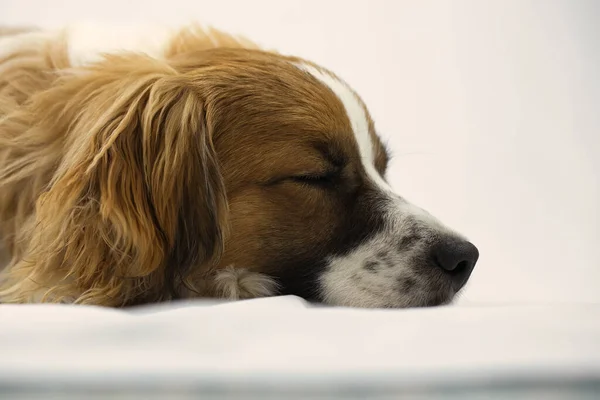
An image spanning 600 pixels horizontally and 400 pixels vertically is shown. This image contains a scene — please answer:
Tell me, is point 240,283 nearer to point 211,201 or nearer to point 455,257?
point 211,201

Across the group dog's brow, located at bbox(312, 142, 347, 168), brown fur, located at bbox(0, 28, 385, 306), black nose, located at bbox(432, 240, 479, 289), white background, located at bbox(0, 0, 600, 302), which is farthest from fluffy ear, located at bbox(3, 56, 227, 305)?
white background, located at bbox(0, 0, 600, 302)

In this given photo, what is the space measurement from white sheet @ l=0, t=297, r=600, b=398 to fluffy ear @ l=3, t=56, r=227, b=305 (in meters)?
0.32

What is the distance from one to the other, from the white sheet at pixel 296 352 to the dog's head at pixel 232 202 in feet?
1.07

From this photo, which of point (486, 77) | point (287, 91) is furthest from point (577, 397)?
point (486, 77)

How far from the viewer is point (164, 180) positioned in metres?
1.81

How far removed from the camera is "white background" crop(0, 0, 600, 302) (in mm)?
3361

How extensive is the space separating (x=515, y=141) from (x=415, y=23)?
0.79m

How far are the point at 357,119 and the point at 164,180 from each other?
20.7 inches

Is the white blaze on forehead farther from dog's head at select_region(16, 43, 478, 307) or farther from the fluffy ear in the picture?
the fluffy ear

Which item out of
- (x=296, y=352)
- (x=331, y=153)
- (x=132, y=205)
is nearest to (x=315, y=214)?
(x=331, y=153)

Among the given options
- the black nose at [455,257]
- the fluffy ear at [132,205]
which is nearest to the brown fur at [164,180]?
the fluffy ear at [132,205]

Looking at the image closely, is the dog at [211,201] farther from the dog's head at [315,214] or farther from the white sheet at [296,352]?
the white sheet at [296,352]

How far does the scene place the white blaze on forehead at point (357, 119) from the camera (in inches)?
77.9

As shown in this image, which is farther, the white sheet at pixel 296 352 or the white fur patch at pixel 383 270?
the white fur patch at pixel 383 270
